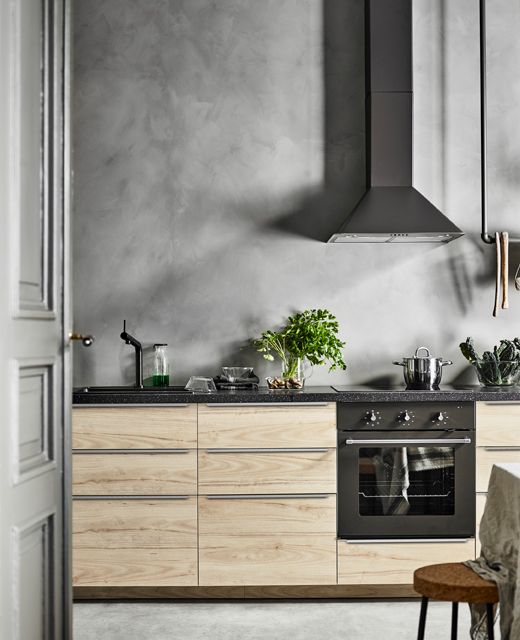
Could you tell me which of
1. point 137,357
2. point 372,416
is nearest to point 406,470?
point 372,416

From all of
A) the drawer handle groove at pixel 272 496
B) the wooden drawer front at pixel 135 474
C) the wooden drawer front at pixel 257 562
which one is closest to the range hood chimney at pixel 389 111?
the drawer handle groove at pixel 272 496

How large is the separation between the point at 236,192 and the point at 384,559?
2064mm

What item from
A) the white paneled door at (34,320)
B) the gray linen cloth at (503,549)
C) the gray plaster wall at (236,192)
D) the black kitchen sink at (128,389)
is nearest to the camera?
the white paneled door at (34,320)

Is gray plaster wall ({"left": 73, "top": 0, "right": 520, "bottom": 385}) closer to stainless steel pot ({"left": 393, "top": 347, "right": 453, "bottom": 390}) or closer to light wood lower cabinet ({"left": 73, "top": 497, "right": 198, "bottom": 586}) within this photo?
stainless steel pot ({"left": 393, "top": 347, "right": 453, "bottom": 390})

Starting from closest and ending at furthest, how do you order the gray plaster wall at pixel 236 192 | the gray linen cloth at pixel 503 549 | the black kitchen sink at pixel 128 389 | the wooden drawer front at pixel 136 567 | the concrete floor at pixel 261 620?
the gray linen cloth at pixel 503 549
the concrete floor at pixel 261 620
the wooden drawer front at pixel 136 567
the black kitchen sink at pixel 128 389
the gray plaster wall at pixel 236 192

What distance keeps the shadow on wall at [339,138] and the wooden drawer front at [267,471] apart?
1293 millimetres

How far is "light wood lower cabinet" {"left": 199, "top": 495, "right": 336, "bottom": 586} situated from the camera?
11.2ft

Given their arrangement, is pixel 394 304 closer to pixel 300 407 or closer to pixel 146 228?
pixel 300 407

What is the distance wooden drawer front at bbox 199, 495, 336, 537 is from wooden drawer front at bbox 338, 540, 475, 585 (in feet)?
0.48

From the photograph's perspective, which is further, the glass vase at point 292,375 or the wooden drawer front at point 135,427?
the glass vase at point 292,375

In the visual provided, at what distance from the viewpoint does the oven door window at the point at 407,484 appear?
3.43 meters

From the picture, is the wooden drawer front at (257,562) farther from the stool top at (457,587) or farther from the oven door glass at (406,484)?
the stool top at (457,587)

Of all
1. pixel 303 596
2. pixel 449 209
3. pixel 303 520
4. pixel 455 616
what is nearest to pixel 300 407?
pixel 303 520

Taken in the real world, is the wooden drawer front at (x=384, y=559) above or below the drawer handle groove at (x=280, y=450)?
below
